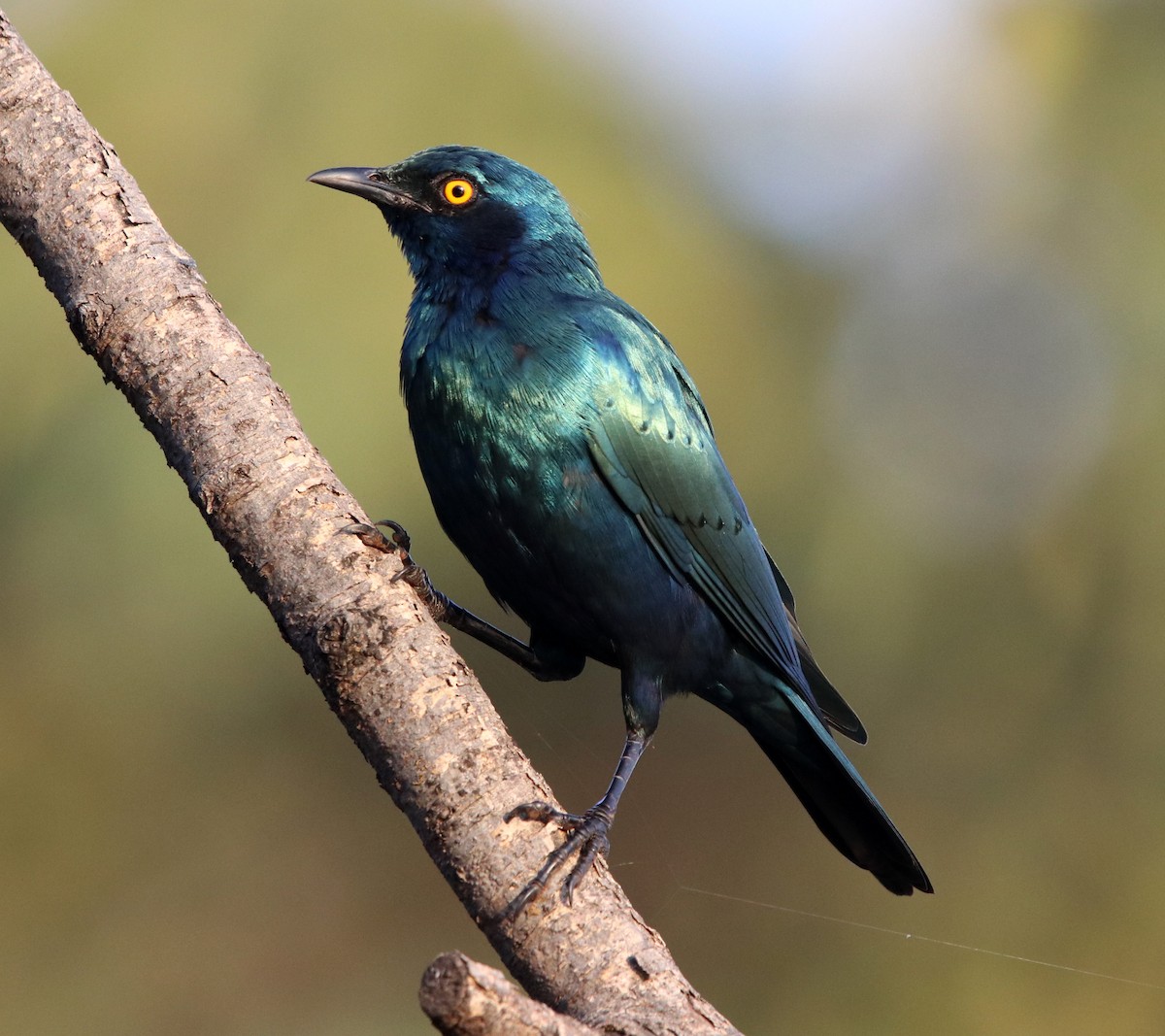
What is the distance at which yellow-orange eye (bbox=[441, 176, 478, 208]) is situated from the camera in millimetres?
4086

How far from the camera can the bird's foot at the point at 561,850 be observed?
252cm

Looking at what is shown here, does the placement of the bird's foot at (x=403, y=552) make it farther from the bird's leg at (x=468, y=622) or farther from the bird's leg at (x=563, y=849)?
the bird's leg at (x=563, y=849)

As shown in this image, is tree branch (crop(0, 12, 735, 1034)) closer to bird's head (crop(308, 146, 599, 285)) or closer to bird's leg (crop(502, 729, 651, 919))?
bird's leg (crop(502, 729, 651, 919))

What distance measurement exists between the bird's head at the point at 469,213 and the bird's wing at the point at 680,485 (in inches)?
15.6

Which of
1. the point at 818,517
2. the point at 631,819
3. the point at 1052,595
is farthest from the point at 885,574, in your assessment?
the point at 631,819

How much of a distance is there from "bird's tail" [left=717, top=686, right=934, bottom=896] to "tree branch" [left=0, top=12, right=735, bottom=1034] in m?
1.55

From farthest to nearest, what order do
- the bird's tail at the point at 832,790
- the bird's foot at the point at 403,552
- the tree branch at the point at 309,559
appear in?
the bird's tail at the point at 832,790
the bird's foot at the point at 403,552
the tree branch at the point at 309,559

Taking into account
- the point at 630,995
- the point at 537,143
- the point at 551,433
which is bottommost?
the point at 630,995

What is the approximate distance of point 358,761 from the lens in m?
6.33

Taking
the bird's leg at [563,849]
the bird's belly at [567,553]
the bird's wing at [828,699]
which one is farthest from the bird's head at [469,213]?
the bird's leg at [563,849]

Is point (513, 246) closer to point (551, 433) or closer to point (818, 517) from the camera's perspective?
point (551, 433)

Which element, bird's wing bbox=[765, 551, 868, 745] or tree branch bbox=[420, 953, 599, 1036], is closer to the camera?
tree branch bbox=[420, 953, 599, 1036]

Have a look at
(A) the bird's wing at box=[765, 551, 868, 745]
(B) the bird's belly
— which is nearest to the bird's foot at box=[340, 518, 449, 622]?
(B) the bird's belly

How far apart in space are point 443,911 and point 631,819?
1050 millimetres
